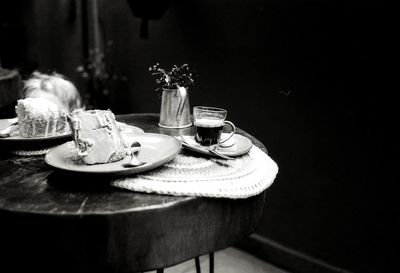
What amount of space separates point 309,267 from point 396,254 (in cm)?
48

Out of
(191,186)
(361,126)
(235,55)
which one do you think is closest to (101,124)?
(191,186)

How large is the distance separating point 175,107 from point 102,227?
0.77m

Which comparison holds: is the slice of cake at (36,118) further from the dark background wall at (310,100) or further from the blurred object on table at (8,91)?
the dark background wall at (310,100)

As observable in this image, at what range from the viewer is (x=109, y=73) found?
3262 mm

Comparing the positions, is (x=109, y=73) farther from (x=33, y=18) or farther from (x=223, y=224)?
(x=223, y=224)

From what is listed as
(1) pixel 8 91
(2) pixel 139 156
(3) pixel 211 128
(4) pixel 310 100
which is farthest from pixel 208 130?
(1) pixel 8 91

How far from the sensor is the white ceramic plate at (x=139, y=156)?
950 mm

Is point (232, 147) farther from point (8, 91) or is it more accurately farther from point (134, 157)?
point (8, 91)

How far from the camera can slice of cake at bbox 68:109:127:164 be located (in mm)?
1000

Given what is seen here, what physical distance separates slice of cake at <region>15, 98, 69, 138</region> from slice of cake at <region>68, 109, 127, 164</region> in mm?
247

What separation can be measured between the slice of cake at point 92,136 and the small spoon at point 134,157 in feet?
0.19

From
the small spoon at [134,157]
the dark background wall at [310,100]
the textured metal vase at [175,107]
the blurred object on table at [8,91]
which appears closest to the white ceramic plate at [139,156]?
the small spoon at [134,157]

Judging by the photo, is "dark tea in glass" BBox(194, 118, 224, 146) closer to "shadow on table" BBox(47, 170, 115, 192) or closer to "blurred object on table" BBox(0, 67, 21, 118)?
"shadow on table" BBox(47, 170, 115, 192)

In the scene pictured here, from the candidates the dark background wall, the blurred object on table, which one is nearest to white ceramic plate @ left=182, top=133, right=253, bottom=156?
the dark background wall
